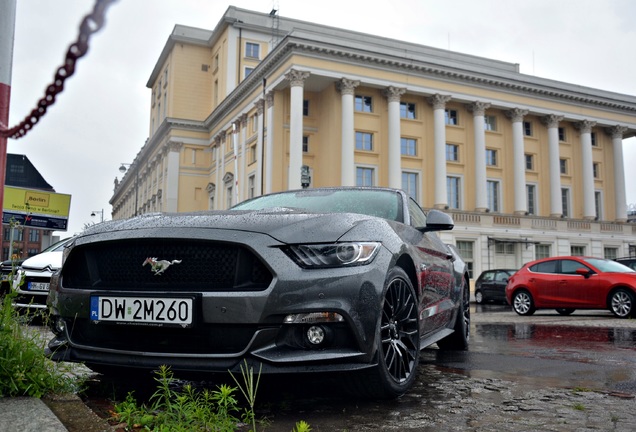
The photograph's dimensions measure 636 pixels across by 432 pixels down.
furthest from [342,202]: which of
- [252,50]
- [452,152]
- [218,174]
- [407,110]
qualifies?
[252,50]

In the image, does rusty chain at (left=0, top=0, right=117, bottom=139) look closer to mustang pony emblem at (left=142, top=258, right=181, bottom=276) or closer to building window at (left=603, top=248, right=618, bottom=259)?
mustang pony emblem at (left=142, top=258, right=181, bottom=276)

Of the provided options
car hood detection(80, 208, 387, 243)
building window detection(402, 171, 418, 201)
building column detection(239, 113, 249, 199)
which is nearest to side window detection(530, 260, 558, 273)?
car hood detection(80, 208, 387, 243)

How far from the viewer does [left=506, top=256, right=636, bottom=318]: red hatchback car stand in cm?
1341

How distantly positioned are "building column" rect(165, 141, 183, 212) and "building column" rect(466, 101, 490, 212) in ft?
94.9

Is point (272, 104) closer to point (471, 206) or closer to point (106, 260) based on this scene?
point (471, 206)

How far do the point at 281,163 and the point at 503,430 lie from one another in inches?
1548

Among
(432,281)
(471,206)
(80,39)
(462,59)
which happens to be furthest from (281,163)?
(80,39)

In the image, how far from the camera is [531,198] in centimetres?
4762

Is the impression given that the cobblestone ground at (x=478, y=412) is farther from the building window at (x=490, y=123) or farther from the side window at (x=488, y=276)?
the building window at (x=490, y=123)

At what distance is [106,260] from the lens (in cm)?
347

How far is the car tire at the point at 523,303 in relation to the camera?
49.8 feet

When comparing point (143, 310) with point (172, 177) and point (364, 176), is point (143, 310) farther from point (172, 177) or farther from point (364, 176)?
point (172, 177)

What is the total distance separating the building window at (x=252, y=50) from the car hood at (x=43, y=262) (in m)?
50.6

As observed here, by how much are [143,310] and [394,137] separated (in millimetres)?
38549
